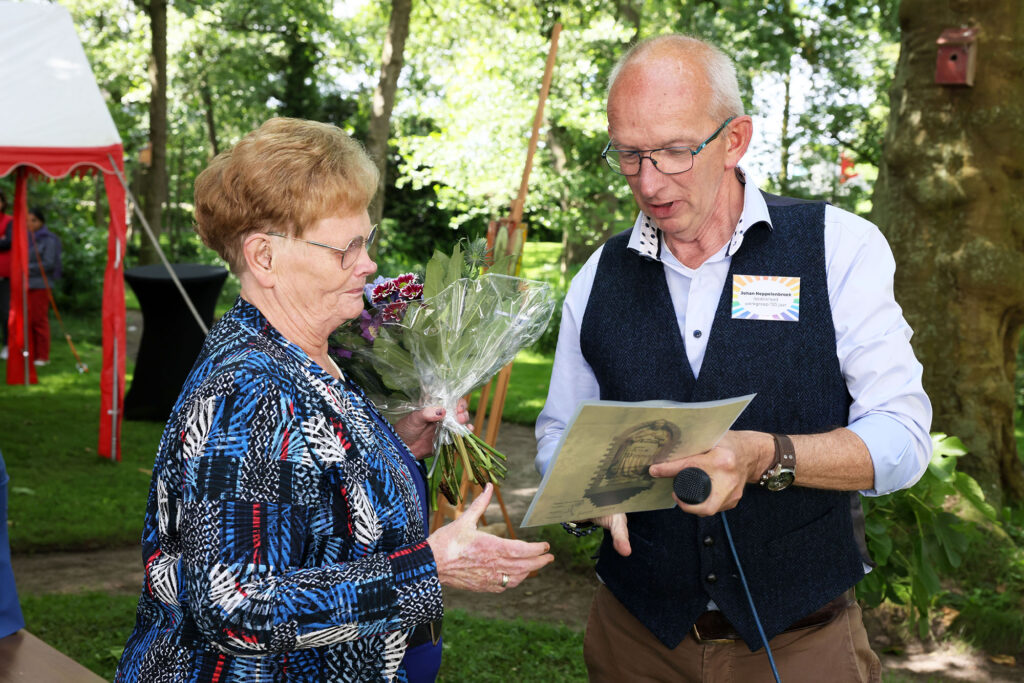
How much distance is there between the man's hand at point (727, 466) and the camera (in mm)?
A: 1733

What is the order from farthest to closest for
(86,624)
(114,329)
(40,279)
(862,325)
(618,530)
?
(40,279), (114,329), (86,624), (618,530), (862,325)

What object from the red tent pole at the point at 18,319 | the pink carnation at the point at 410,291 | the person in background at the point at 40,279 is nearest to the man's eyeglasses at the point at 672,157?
the pink carnation at the point at 410,291

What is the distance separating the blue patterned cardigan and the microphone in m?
0.46

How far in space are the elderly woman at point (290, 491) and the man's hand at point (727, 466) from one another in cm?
30

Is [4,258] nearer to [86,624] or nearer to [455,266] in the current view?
[86,624]

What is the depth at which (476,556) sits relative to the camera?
5.61ft

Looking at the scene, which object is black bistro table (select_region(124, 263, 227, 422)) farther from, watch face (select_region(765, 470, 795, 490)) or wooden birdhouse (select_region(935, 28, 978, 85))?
watch face (select_region(765, 470, 795, 490))

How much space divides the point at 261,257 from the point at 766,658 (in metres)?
1.35

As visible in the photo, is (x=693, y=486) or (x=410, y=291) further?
(x=410, y=291)

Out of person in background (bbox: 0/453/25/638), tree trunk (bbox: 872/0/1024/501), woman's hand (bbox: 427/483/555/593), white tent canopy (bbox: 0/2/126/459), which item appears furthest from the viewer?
white tent canopy (bbox: 0/2/126/459)

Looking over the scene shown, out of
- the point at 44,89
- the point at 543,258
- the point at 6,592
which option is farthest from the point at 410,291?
→ the point at 543,258

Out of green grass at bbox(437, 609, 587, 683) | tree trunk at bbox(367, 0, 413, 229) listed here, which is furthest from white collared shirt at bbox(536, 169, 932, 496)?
tree trunk at bbox(367, 0, 413, 229)

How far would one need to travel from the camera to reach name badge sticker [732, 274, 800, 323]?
203cm

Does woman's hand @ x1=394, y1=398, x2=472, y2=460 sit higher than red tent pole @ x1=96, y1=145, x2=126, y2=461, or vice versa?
woman's hand @ x1=394, y1=398, x2=472, y2=460
